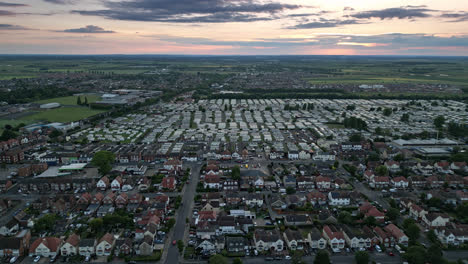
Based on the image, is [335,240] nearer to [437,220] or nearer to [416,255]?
[416,255]

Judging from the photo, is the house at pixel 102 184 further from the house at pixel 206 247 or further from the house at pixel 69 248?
the house at pixel 206 247

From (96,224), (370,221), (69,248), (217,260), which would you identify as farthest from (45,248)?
(370,221)

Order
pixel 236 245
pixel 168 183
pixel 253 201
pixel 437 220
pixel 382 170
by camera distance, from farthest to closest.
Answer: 1. pixel 382 170
2. pixel 168 183
3. pixel 253 201
4. pixel 437 220
5. pixel 236 245

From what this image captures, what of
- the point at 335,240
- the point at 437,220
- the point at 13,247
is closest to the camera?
the point at 13,247

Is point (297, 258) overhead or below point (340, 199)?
overhead

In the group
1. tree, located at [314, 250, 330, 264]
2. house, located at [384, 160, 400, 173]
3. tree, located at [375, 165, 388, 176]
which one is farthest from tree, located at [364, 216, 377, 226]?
house, located at [384, 160, 400, 173]

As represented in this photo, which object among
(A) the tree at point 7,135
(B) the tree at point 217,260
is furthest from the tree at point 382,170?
(A) the tree at point 7,135

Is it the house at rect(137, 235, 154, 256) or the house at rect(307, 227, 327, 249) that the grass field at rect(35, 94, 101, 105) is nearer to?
the house at rect(137, 235, 154, 256)
